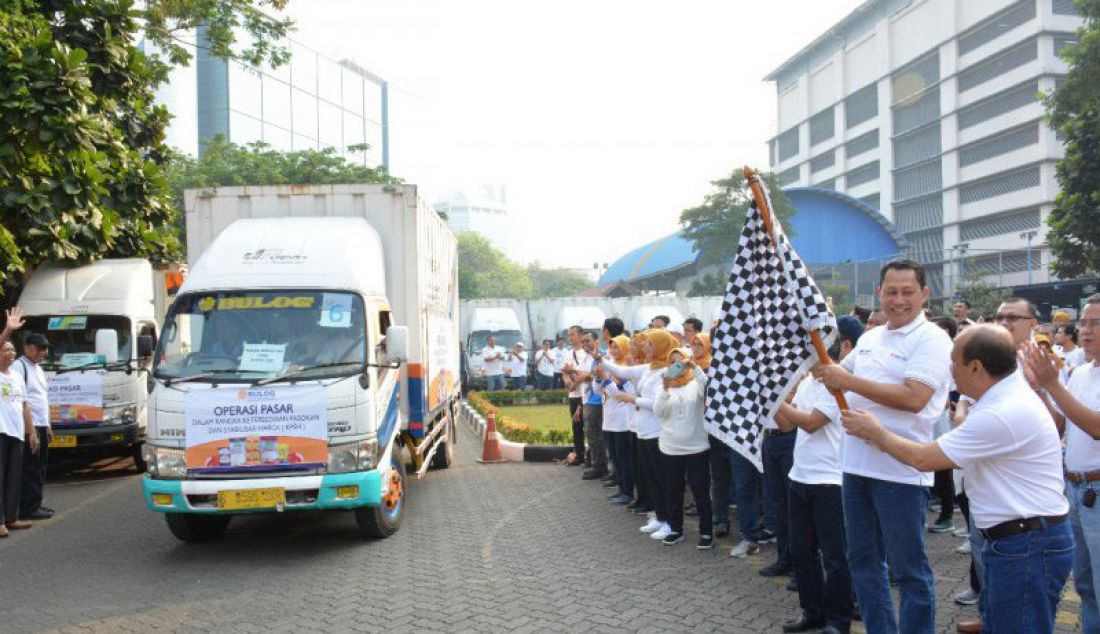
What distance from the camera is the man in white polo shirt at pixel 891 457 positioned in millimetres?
4191

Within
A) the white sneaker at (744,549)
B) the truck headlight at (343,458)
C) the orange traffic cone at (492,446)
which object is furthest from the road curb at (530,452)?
the truck headlight at (343,458)

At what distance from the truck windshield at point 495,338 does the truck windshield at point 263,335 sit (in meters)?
20.5

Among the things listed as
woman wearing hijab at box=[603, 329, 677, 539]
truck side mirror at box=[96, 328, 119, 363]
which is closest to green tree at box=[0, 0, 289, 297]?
truck side mirror at box=[96, 328, 119, 363]

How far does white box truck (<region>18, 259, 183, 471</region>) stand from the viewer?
1189 centimetres

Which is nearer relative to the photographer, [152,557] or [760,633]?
[760,633]

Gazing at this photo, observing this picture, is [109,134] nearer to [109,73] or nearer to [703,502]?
[109,73]

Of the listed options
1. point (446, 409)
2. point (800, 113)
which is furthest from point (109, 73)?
point (800, 113)

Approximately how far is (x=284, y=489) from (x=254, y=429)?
21.4 inches

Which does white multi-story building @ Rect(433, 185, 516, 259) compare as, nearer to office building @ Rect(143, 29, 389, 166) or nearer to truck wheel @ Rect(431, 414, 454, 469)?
office building @ Rect(143, 29, 389, 166)

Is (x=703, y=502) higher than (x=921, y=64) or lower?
lower

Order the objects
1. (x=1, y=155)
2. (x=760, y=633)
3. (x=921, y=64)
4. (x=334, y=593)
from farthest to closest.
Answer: (x=921, y=64) → (x=1, y=155) → (x=334, y=593) → (x=760, y=633)

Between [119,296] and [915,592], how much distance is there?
1155cm

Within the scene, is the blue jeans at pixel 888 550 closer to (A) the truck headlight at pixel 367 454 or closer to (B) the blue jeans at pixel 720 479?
(B) the blue jeans at pixel 720 479

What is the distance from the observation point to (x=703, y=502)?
300 inches
